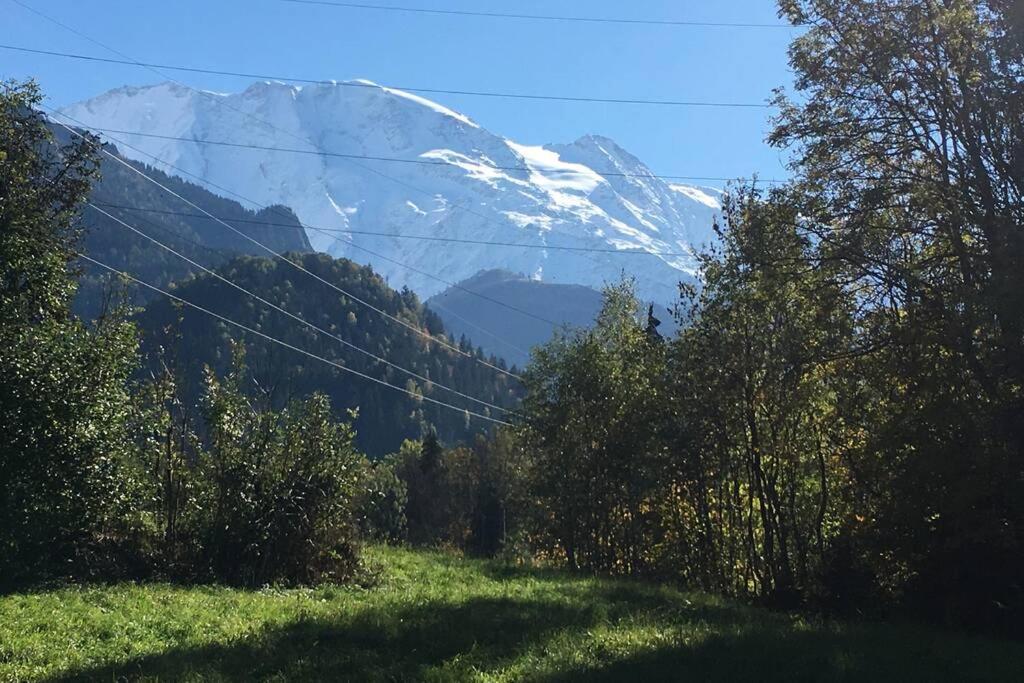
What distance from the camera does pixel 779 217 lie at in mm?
Result: 15508

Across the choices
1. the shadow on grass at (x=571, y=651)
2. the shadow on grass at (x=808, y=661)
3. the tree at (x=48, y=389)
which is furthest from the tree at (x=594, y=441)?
the tree at (x=48, y=389)

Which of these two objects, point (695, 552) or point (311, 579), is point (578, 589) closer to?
point (311, 579)

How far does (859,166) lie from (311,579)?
13.5 meters

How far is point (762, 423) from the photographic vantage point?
1912cm

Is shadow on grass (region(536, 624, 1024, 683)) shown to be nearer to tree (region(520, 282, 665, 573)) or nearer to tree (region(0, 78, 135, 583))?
tree (region(0, 78, 135, 583))

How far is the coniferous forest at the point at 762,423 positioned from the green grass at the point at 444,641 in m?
0.10

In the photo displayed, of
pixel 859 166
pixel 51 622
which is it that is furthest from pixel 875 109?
pixel 51 622

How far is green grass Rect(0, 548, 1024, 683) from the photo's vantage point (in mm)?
8992

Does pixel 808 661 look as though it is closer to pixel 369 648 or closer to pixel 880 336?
pixel 369 648

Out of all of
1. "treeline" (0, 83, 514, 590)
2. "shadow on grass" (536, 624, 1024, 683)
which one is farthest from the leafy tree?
"shadow on grass" (536, 624, 1024, 683)

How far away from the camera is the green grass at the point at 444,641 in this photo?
354 inches

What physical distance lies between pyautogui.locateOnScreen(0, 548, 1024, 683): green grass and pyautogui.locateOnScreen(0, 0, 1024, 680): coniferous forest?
10cm

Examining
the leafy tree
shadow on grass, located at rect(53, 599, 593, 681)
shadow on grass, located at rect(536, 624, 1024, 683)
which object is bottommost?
shadow on grass, located at rect(53, 599, 593, 681)

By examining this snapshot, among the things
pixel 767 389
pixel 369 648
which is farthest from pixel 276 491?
pixel 767 389
